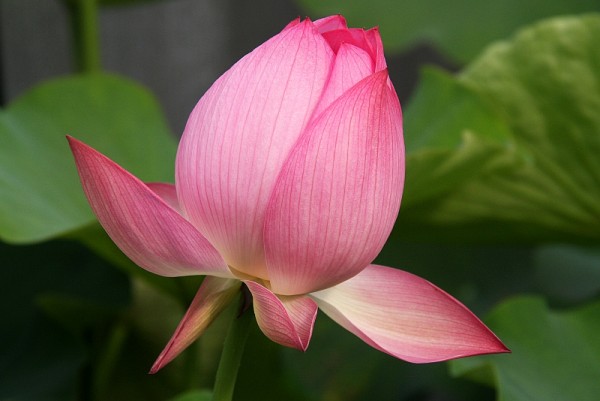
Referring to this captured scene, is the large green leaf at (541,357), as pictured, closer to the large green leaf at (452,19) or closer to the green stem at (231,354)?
the green stem at (231,354)

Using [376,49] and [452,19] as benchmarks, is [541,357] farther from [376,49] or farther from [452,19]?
[452,19]

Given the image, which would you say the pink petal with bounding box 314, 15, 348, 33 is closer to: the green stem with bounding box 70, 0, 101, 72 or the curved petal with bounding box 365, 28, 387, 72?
the curved petal with bounding box 365, 28, 387, 72

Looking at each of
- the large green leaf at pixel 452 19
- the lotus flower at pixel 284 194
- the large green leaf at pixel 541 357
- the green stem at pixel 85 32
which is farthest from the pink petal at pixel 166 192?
the large green leaf at pixel 452 19

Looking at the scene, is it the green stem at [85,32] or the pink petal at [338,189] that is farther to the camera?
the green stem at [85,32]

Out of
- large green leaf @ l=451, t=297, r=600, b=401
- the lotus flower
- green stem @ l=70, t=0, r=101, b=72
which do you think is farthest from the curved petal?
green stem @ l=70, t=0, r=101, b=72

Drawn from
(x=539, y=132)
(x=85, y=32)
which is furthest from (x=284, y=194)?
(x=85, y=32)

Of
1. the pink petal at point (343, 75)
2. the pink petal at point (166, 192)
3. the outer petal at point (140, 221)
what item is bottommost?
the pink petal at point (166, 192)

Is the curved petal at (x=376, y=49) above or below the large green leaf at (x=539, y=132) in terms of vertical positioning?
above
